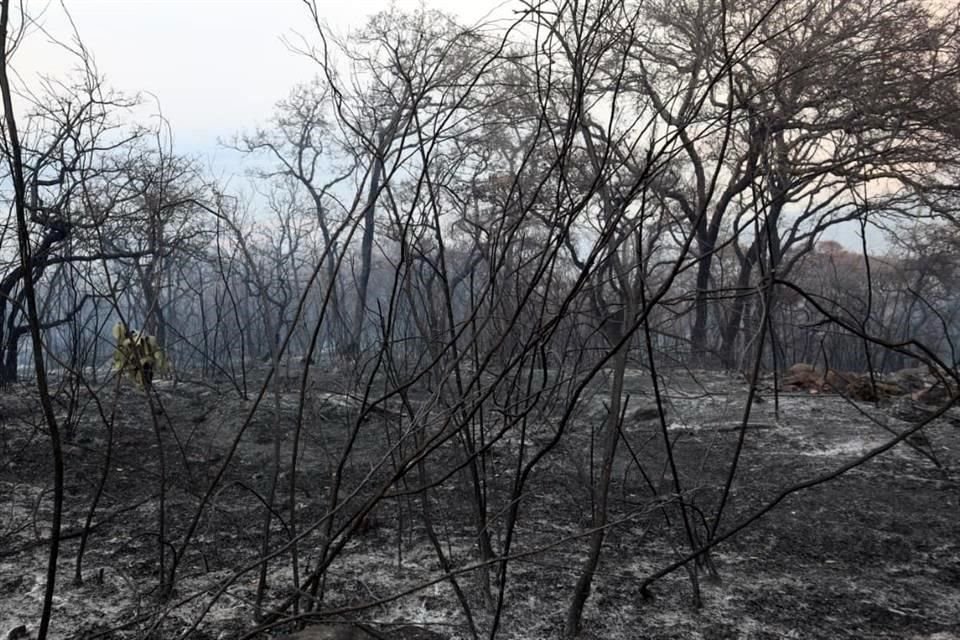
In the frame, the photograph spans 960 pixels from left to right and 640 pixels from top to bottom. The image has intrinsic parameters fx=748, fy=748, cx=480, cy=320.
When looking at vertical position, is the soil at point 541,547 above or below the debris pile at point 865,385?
below

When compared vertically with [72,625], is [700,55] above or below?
above

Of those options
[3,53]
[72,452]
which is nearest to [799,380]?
[72,452]

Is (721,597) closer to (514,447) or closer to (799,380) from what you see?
(514,447)

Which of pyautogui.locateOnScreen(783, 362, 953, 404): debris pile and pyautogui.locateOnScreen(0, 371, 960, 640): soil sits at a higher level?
pyautogui.locateOnScreen(783, 362, 953, 404): debris pile

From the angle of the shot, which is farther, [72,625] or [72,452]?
[72,452]

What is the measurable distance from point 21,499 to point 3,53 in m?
4.07

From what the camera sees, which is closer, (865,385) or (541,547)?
(541,547)

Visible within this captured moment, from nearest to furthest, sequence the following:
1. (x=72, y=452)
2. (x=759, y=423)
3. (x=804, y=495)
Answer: (x=804, y=495), (x=72, y=452), (x=759, y=423)

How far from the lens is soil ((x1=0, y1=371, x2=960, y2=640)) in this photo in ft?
8.44

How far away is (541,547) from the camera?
1.85m

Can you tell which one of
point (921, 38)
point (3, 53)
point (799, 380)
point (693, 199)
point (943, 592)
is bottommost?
point (943, 592)

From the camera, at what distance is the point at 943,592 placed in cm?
295

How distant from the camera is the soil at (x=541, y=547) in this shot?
2572mm

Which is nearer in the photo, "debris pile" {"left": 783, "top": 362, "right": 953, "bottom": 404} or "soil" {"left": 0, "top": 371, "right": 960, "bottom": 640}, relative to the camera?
"soil" {"left": 0, "top": 371, "right": 960, "bottom": 640}
